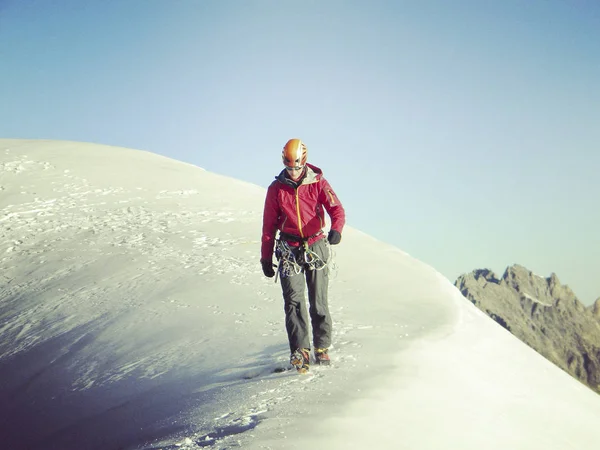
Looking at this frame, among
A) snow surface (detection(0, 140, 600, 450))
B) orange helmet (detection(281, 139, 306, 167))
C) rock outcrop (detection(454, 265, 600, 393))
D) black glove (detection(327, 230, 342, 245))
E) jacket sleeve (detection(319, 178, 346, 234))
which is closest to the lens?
snow surface (detection(0, 140, 600, 450))

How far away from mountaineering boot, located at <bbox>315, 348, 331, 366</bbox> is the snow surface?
15cm

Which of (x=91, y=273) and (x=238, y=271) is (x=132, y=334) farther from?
(x=91, y=273)

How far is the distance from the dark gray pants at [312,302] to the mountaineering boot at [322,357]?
0.04 metres

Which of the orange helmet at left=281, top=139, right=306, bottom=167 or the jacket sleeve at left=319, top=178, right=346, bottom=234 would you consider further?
the jacket sleeve at left=319, top=178, right=346, bottom=234

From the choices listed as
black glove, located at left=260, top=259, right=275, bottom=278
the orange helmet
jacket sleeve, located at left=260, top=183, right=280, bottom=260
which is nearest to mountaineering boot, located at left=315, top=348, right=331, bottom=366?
black glove, located at left=260, top=259, right=275, bottom=278

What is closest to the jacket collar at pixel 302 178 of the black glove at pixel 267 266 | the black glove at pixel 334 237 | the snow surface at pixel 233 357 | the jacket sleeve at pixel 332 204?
the jacket sleeve at pixel 332 204

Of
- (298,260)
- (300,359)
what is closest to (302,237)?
(298,260)

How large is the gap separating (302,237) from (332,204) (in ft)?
1.49

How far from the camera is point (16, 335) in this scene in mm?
8492

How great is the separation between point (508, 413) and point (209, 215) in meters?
10.2

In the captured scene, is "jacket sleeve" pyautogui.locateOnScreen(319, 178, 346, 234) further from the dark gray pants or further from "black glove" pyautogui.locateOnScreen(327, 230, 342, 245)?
the dark gray pants

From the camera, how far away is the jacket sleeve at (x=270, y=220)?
219 inches

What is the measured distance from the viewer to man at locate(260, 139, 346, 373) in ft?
17.7

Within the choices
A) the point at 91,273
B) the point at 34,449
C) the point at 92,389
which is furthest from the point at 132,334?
the point at 91,273
